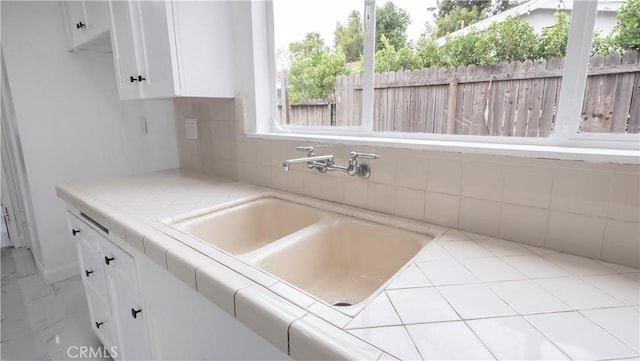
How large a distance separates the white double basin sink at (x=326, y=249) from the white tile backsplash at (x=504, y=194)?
109mm

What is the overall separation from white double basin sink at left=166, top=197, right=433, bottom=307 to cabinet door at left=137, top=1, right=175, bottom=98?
634 mm

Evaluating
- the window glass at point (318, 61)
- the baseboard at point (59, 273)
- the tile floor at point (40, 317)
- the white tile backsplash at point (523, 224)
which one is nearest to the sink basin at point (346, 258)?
the white tile backsplash at point (523, 224)

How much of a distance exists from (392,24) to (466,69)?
35 centimetres

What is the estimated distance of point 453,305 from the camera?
0.57 m

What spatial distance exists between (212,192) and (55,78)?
5.28 ft

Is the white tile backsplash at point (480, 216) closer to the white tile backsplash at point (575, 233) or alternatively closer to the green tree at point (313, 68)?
the white tile backsplash at point (575, 233)

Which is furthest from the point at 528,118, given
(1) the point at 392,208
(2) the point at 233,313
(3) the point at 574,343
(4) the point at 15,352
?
(4) the point at 15,352

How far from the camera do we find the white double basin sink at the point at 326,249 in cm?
89

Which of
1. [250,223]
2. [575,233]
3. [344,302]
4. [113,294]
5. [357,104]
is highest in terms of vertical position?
[357,104]

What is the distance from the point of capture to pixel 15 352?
1.56 meters

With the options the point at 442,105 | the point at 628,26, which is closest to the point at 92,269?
the point at 442,105

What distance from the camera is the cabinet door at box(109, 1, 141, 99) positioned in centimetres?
142

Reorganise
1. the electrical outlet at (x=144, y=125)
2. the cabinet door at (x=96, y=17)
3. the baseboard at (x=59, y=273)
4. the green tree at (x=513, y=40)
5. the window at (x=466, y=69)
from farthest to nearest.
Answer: the electrical outlet at (x=144, y=125)
the baseboard at (x=59, y=273)
the cabinet door at (x=96, y=17)
the green tree at (x=513, y=40)
the window at (x=466, y=69)

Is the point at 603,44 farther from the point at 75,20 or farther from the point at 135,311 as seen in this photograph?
the point at 75,20
